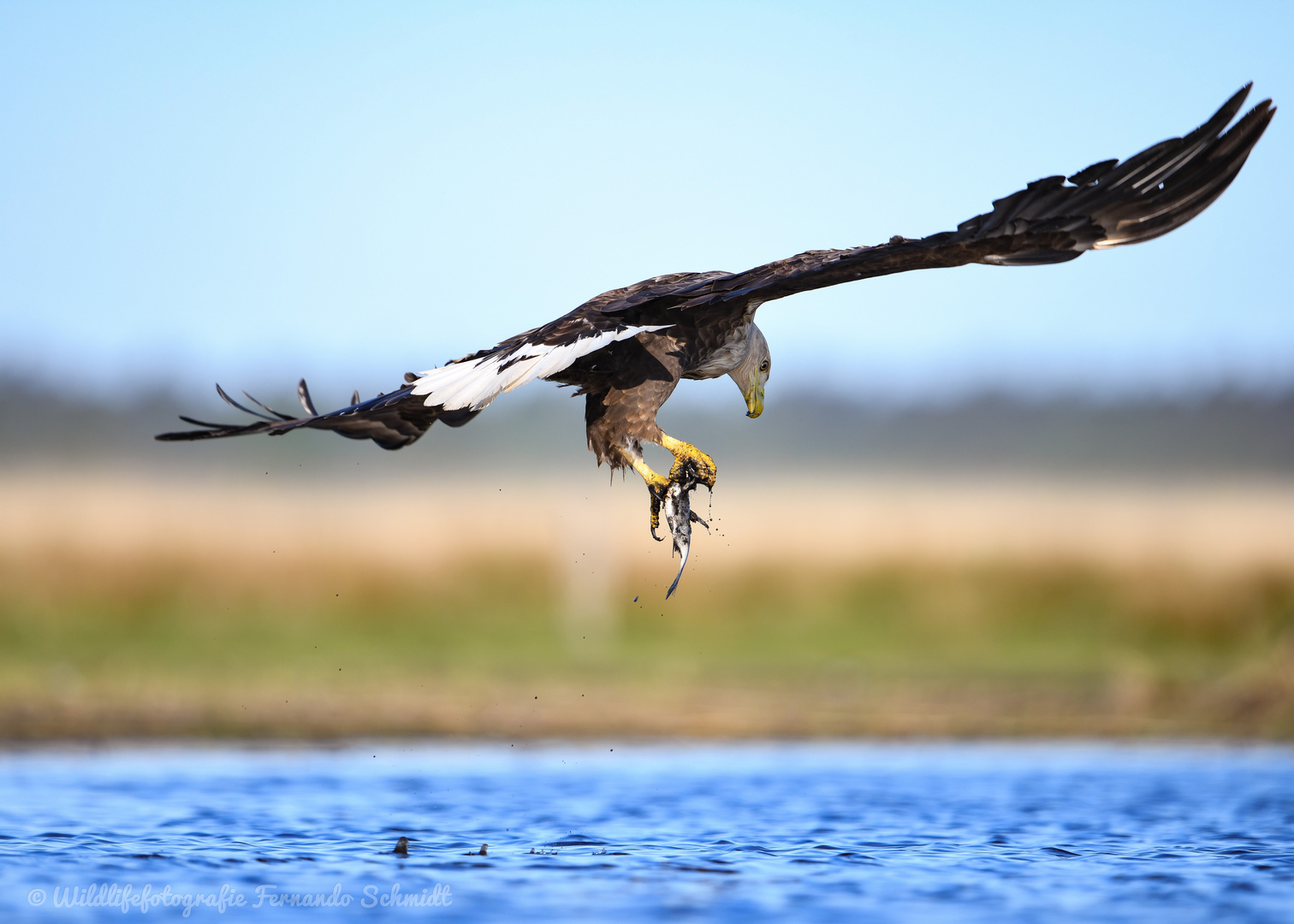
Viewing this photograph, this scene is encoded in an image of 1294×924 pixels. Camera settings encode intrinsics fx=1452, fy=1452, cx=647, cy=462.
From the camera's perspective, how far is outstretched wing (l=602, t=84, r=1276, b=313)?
6.52m

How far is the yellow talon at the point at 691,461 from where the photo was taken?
7.09 metres

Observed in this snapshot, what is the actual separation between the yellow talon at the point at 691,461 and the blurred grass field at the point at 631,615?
5.75 meters

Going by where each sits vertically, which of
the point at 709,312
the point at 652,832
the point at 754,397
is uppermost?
the point at 709,312

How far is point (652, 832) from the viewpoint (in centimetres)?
838

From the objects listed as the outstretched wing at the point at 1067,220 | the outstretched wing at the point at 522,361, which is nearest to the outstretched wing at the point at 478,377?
the outstretched wing at the point at 522,361

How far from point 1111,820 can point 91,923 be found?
19.1 ft

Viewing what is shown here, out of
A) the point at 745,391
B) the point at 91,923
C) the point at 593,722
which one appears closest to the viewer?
the point at 91,923

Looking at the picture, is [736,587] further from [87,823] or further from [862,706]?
[87,823]

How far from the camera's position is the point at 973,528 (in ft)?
70.3

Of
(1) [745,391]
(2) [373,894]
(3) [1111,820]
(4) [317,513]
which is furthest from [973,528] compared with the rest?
(2) [373,894]

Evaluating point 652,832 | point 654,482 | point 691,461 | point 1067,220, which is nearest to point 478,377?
point 654,482

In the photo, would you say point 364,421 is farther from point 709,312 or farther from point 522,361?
point 709,312

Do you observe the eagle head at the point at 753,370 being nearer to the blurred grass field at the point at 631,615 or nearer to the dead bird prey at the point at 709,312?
the dead bird prey at the point at 709,312

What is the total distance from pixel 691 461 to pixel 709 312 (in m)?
0.81
